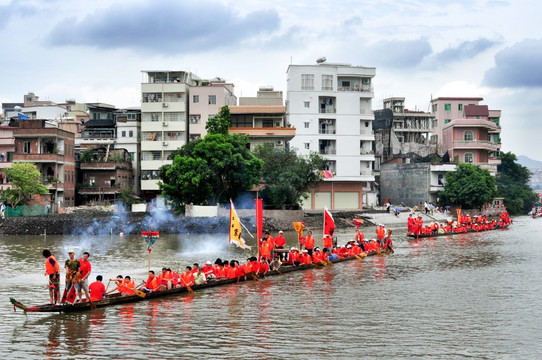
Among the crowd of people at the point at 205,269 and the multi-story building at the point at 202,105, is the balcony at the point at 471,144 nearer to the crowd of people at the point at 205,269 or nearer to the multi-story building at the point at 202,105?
the multi-story building at the point at 202,105

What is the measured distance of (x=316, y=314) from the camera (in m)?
23.3

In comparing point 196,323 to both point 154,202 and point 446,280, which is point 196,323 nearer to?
point 446,280

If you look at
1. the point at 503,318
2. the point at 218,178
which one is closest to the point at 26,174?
the point at 218,178

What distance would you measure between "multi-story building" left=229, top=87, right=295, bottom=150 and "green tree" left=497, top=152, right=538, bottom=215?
3652 centimetres

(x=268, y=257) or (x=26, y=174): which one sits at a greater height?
(x=26, y=174)

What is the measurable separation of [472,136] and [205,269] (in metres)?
71.9

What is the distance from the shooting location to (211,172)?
61656mm

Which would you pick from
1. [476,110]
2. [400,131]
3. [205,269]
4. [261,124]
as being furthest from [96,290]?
[476,110]

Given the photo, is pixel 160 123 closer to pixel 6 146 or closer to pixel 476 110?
pixel 6 146

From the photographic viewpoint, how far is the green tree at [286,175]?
6731cm

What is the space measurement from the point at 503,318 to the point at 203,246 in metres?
28.8

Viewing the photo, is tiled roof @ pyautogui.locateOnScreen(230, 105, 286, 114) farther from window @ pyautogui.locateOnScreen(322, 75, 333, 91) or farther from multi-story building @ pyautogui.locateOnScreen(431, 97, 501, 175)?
multi-story building @ pyautogui.locateOnScreen(431, 97, 501, 175)

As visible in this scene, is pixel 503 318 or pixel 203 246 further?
pixel 203 246

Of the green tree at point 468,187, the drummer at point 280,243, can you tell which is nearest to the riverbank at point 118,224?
the drummer at point 280,243
